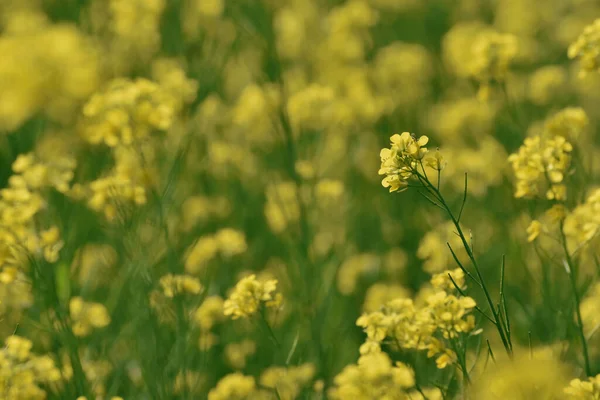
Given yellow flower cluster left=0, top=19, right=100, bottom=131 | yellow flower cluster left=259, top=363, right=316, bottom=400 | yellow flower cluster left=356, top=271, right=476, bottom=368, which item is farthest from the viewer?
yellow flower cluster left=0, top=19, right=100, bottom=131

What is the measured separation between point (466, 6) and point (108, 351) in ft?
15.0

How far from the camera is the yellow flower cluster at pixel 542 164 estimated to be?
211cm

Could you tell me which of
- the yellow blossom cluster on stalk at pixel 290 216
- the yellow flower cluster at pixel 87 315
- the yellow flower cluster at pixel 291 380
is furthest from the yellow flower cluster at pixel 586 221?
the yellow flower cluster at pixel 87 315

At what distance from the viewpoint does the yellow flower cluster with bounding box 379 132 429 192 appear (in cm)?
183

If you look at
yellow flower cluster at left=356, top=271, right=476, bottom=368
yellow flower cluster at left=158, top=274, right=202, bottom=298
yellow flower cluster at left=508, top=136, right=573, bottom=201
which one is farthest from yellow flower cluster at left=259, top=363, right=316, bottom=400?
yellow flower cluster at left=508, top=136, right=573, bottom=201

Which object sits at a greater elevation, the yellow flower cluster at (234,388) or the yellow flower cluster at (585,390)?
the yellow flower cluster at (234,388)

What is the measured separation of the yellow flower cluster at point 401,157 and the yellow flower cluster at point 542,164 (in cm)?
42

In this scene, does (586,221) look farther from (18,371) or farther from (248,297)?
(18,371)

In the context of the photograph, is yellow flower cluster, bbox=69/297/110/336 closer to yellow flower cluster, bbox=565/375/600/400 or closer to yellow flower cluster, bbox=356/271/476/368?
yellow flower cluster, bbox=356/271/476/368

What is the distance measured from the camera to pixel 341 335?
327 centimetres

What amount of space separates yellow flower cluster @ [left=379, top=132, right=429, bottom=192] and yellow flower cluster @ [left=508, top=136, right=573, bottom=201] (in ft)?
1.38

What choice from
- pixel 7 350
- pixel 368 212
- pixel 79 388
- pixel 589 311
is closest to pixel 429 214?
pixel 368 212

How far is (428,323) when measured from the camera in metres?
1.95

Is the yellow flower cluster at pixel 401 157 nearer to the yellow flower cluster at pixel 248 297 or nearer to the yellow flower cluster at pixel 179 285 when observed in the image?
the yellow flower cluster at pixel 248 297
